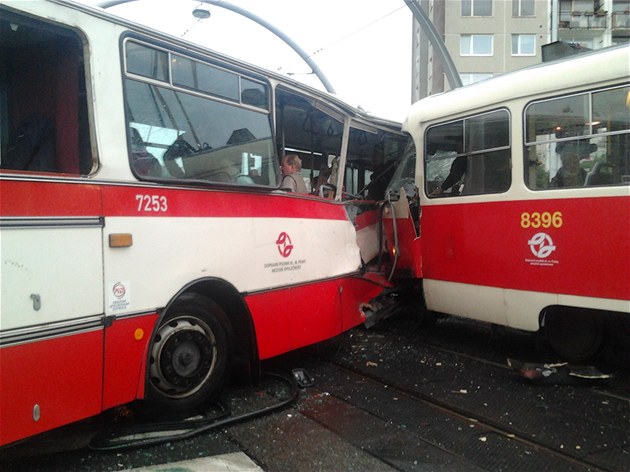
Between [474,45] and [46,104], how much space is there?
42.3 meters

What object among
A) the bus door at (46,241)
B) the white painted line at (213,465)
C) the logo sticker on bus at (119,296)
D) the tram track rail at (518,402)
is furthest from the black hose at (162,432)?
the tram track rail at (518,402)

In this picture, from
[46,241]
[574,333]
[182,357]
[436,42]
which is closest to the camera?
[46,241]

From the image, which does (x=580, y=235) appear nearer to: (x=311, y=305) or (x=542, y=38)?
(x=311, y=305)

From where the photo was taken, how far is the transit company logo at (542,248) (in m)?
4.73

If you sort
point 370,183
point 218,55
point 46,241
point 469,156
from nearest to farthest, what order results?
point 46,241
point 218,55
point 469,156
point 370,183

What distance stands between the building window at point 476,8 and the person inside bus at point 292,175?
40080 millimetres

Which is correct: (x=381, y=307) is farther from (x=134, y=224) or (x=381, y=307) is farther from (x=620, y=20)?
(x=620, y=20)

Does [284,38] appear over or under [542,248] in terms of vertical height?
over

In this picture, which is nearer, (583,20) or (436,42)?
(436,42)

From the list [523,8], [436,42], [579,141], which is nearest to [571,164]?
[579,141]

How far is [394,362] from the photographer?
5.46 metres

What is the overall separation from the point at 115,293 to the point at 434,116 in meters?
4.31

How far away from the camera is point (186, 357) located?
3.82 meters

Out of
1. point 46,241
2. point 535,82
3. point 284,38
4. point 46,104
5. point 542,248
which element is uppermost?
point 284,38
